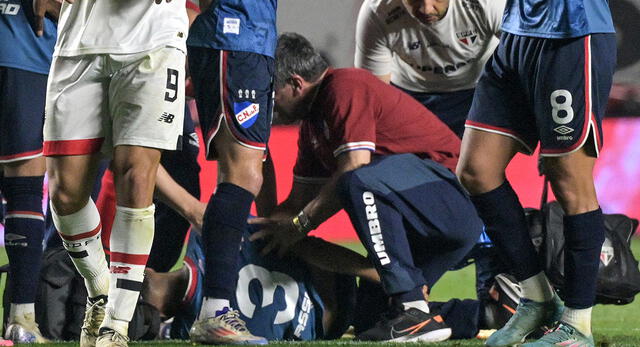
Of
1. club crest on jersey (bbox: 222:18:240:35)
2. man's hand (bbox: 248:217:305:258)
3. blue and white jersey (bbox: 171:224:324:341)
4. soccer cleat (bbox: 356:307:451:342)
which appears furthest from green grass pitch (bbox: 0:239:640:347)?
club crest on jersey (bbox: 222:18:240:35)

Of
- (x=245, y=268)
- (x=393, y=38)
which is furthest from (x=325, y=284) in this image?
(x=393, y=38)

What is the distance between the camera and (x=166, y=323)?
4391 mm

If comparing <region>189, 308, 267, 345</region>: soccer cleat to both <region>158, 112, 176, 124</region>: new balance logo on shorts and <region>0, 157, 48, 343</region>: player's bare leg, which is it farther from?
<region>158, 112, 176, 124</region>: new balance logo on shorts

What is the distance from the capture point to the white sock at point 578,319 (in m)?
3.53

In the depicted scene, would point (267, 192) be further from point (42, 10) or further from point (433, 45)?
point (433, 45)

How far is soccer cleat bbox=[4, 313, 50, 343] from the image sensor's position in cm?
391

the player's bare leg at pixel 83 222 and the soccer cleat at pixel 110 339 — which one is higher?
the player's bare leg at pixel 83 222

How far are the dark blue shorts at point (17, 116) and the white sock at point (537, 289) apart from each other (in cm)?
183

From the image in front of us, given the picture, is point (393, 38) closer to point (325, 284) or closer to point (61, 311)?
point (325, 284)

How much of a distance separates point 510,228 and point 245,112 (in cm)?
97

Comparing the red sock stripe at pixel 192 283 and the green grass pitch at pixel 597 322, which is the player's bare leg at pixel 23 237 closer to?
the green grass pitch at pixel 597 322

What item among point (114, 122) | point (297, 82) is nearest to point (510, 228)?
point (297, 82)

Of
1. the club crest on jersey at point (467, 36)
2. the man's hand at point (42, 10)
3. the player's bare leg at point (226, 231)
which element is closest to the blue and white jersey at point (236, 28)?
the player's bare leg at point (226, 231)

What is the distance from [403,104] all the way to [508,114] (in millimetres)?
907
